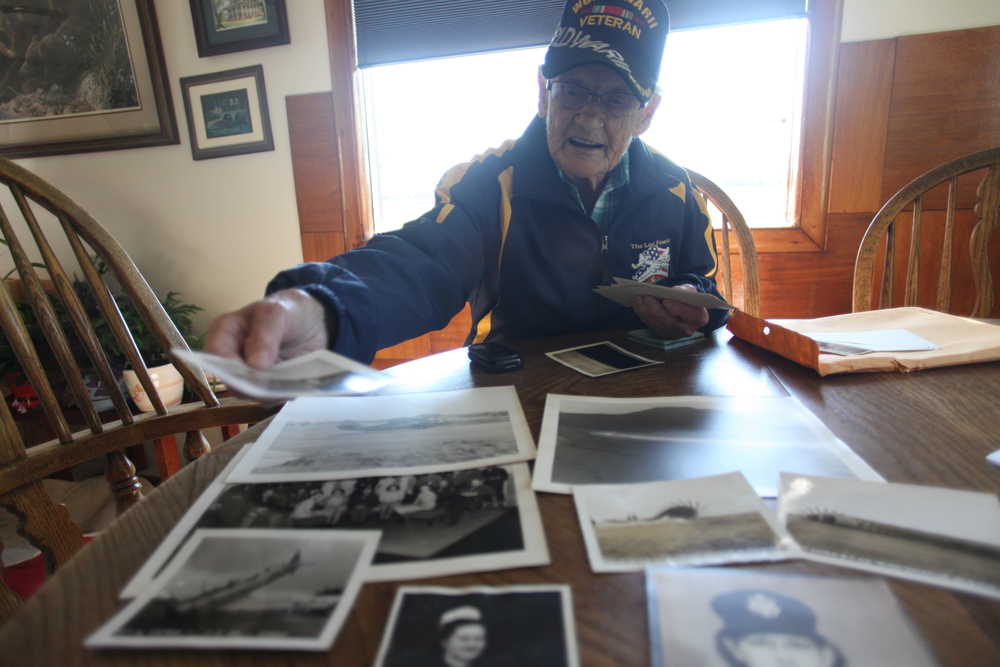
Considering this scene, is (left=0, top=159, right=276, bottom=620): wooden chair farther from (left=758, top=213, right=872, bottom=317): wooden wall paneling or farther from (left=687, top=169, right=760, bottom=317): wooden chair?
(left=758, top=213, right=872, bottom=317): wooden wall paneling

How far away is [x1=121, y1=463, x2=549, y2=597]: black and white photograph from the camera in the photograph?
1.07 feet

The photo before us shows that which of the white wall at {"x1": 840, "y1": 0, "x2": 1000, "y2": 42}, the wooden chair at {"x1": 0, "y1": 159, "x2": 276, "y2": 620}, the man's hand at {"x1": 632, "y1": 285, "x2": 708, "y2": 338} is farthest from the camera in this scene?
the white wall at {"x1": 840, "y1": 0, "x2": 1000, "y2": 42}

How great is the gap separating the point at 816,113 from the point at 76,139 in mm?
2941

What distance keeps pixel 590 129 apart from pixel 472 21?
1104 mm

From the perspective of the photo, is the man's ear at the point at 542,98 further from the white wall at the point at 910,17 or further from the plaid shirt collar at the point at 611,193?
the white wall at the point at 910,17

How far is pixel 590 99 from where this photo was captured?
0.94 m

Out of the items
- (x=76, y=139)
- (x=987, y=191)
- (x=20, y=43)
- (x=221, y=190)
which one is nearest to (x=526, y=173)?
(x=987, y=191)

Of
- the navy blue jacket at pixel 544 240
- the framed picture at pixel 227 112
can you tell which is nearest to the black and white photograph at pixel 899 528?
the navy blue jacket at pixel 544 240

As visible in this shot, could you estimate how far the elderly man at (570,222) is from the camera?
0.84 meters

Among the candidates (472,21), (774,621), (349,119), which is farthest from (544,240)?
(349,119)

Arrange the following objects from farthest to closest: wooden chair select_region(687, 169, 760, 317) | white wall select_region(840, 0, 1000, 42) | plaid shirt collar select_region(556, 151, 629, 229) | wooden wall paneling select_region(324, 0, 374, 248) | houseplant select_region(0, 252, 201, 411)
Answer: wooden wall paneling select_region(324, 0, 374, 248)
houseplant select_region(0, 252, 201, 411)
white wall select_region(840, 0, 1000, 42)
wooden chair select_region(687, 169, 760, 317)
plaid shirt collar select_region(556, 151, 629, 229)

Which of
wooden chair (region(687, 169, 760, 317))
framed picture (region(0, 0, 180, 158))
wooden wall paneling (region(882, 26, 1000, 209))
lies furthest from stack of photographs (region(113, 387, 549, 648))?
framed picture (region(0, 0, 180, 158))

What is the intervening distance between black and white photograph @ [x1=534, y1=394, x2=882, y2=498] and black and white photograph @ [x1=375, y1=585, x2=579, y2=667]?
0.12 metres

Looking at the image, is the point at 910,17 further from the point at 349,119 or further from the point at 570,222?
the point at 349,119
